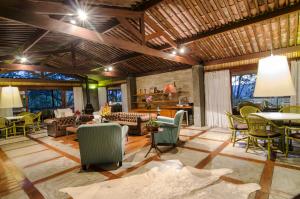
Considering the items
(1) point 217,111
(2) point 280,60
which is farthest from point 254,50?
(2) point 280,60

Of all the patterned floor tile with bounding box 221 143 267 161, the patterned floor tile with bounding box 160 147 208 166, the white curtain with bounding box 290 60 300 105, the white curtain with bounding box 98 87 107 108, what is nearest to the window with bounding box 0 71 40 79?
the white curtain with bounding box 98 87 107 108

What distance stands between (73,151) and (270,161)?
4.48m

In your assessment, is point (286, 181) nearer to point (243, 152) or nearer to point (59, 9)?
point (243, 152)

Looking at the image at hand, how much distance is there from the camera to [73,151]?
4.59 m

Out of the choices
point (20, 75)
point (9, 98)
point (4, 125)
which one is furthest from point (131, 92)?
point (20, 75)

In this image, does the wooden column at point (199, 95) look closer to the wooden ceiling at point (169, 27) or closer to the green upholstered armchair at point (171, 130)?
the wooden ceiling at point (169, 27)

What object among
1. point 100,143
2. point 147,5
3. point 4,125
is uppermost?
point 147,5

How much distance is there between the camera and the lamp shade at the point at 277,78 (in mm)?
1787

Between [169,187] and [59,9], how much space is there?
3463 millimetres

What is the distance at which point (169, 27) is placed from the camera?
5008 mm

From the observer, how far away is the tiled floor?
8.54ft

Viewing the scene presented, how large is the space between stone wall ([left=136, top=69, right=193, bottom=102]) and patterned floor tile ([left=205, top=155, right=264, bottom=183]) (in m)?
4.33

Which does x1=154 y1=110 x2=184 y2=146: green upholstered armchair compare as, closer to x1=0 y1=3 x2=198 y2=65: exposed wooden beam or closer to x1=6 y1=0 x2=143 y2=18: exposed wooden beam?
x1=0 y1=3 x2=198 y2=65: exposed wooden beam

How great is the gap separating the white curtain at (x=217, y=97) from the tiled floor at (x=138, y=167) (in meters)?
2.06
